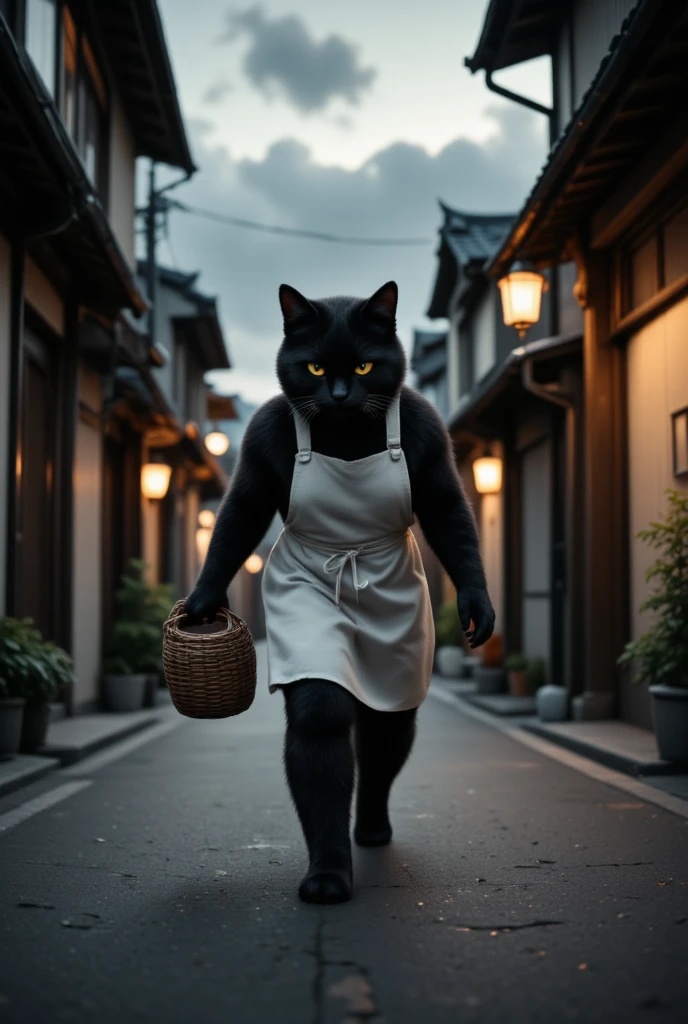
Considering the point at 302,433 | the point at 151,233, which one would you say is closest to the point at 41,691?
the point at 302,433

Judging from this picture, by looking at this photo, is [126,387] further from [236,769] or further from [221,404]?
[221,404]

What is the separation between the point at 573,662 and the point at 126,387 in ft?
21.4

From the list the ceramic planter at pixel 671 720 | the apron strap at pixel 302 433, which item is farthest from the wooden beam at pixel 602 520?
the apron strap at pixel 302 433

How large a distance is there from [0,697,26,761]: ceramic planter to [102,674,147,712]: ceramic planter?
5.96 m

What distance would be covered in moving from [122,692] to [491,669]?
4.73 meters

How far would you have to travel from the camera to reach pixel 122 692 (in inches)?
546

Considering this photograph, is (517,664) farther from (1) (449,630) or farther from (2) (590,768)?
(2) (590,768)

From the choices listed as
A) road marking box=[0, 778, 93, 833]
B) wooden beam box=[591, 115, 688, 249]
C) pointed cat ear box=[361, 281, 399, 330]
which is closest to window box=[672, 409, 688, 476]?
wooden beam box=[591, 115, 688, 249]

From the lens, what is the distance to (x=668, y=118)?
8.39 meters

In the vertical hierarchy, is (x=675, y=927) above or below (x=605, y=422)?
below

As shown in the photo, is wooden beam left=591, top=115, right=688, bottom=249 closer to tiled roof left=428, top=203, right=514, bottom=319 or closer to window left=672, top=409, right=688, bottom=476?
window left=672, top=409, right=688, bottom=476

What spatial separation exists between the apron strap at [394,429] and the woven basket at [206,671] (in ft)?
2.94

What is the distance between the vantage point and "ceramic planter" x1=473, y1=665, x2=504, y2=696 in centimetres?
1538

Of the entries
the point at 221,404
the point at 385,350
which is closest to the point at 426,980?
the point at 385,350
